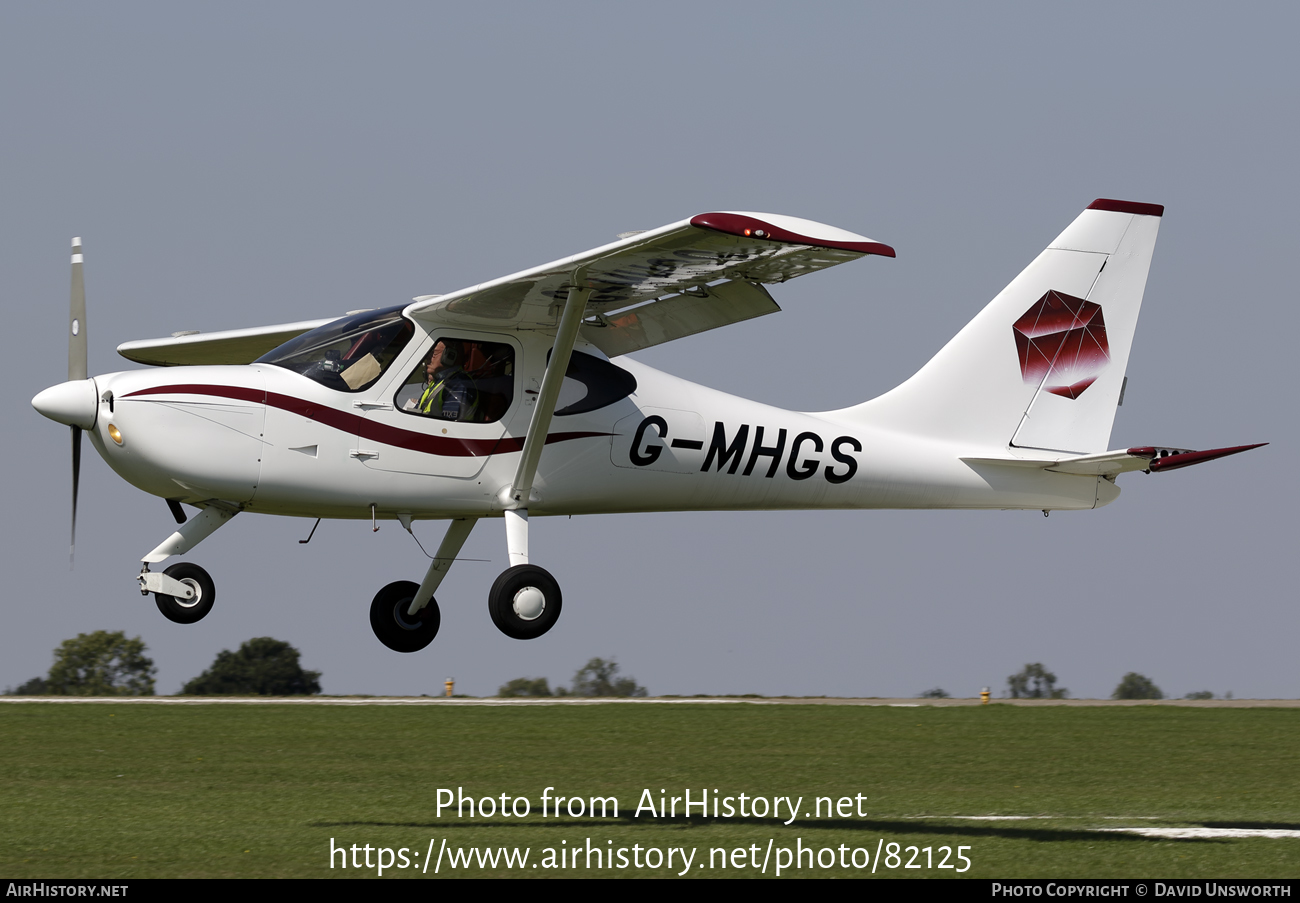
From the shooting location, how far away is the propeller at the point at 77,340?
13.2 metres

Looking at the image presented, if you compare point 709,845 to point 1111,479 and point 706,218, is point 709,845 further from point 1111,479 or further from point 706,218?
point 706,218

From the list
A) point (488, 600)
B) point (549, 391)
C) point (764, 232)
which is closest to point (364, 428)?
point (549, 391)

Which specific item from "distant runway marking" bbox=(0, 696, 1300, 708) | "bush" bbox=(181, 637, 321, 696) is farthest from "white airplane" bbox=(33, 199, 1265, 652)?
"bush" bbox=(181, 637, 321, 696)

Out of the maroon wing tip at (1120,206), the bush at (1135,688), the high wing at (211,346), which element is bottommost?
the bush at (1135,688)

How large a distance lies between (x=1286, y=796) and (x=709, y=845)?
10905mm

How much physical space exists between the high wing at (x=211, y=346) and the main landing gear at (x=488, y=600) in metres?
2.58

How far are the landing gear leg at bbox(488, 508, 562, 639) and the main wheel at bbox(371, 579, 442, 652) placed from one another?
1.60 metres

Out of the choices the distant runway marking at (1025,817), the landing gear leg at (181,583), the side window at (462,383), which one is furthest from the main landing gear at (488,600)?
the distant runway marking at (1025,817)

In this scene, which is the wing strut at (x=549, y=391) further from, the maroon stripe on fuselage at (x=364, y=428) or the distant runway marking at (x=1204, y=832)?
the distant runway marking at (x=1204, y=832)

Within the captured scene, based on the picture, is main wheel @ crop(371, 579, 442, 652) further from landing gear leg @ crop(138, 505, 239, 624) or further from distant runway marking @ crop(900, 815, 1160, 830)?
distant runway marking @ crop(900, 815, 1160, 830)

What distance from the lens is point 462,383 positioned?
44.5ft

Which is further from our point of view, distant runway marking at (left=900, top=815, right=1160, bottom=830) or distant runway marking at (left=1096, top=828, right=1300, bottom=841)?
distant runway marking at (left=900, top=815, right=1160, bottom=830)

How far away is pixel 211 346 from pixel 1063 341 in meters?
8.47

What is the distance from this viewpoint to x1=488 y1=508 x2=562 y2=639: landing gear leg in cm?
1324
